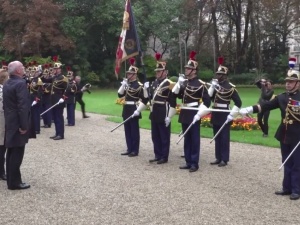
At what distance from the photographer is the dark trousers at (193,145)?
26.6ft

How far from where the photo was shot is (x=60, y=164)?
8617 millimetres

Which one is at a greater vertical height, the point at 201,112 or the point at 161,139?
the point at 201,112

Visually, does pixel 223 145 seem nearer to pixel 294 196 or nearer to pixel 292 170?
pixel 292 170

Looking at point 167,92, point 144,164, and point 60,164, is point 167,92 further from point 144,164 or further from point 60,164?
point 60,164

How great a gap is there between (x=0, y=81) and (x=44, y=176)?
168 cm

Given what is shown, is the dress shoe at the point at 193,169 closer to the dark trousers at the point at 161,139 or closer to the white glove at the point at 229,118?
the dark trousers at the point at 161,139

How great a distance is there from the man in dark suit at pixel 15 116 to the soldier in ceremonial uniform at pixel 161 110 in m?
2.77

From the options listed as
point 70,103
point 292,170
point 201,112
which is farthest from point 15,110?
point 70,103

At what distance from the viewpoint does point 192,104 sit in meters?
8.26

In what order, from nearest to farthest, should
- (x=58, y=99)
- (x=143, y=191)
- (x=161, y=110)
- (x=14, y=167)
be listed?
(x=143, y=191), (x=14, y=167), (x=161, y=110), (x=58, y=99)

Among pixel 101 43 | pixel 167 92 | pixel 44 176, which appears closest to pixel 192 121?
pixel 167 92

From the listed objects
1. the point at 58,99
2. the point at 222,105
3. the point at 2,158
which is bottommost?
the point at 2,158

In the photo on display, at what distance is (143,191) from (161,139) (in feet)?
7.77

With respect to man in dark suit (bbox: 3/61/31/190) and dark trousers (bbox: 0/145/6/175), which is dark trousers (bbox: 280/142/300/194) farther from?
dark trousers (bbox: 0/145/6/175)
